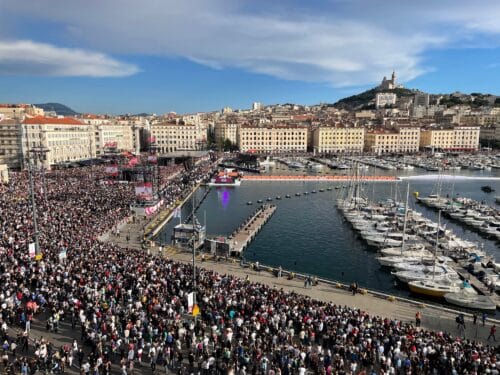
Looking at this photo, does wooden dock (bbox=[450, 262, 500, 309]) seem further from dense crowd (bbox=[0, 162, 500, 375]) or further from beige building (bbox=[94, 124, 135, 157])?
beige building (bbox=[94, 124, 135, 157])

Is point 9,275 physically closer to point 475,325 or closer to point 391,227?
point 475,325

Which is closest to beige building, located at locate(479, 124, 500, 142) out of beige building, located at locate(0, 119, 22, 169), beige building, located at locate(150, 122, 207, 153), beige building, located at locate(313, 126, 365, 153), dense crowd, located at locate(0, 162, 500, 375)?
beige building, located at locate(313, 126, 365, 153)

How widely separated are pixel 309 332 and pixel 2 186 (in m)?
38.1

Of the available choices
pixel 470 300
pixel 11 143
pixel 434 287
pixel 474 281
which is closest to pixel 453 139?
pixel 474 281

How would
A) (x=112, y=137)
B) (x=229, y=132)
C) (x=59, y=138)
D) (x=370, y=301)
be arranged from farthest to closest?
(x=229, y=132)
(x=112, y=137)
(x=59, y=138)
(x=370, y=301)

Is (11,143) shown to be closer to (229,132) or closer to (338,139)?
(229,132)

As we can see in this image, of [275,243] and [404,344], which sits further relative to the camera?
[275,243]

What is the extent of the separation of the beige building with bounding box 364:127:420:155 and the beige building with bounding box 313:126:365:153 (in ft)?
11.0

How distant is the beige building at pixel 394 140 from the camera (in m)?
122

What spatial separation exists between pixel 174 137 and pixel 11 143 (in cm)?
5323

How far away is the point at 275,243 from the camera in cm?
3244

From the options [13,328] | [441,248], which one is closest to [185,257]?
[13,328]

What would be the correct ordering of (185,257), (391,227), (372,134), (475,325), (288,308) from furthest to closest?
(372,134) → (391,227) → (185,257) → (475,325) → (288,308)

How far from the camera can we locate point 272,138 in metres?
Result: 121
